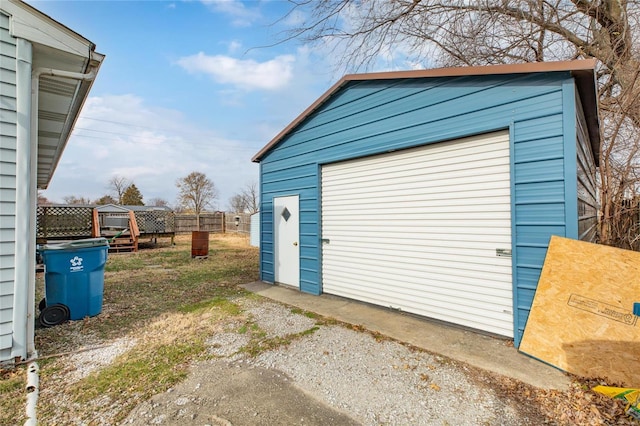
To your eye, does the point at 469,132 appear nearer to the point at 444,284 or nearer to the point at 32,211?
→ the point at 444,284

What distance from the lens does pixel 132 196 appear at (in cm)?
3394

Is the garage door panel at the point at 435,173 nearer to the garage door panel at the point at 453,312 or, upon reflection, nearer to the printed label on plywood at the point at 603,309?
the printed label on plywood at the point at 603,309

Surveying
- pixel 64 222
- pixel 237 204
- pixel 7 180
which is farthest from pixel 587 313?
pixel 237 204


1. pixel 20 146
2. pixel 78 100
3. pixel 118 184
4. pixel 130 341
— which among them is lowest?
pixel 130 341

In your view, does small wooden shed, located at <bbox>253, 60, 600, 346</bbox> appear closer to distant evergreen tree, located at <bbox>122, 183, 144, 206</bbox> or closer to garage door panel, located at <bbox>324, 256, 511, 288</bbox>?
garage door panel, located at <bbox>324, 256, 511, 288</bbox>

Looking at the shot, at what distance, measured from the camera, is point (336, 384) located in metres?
2.54

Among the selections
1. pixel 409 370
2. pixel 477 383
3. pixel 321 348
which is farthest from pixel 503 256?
pixel 321 348

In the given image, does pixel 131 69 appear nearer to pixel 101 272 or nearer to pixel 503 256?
pixel 101 272

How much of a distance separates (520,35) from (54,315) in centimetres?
1095

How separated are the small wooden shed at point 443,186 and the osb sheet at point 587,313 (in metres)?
0.16

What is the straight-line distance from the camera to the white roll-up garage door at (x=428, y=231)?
11.5 ft

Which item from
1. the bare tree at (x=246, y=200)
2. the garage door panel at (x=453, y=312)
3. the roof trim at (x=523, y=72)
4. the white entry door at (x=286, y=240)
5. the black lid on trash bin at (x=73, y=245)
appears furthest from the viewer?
the bare tree at (x=246, y=200)

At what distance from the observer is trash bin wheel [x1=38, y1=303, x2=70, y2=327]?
12.5 ft

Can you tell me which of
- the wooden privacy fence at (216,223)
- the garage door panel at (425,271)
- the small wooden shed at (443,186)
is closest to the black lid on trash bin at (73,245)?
the small wooden shed at (443,186)
